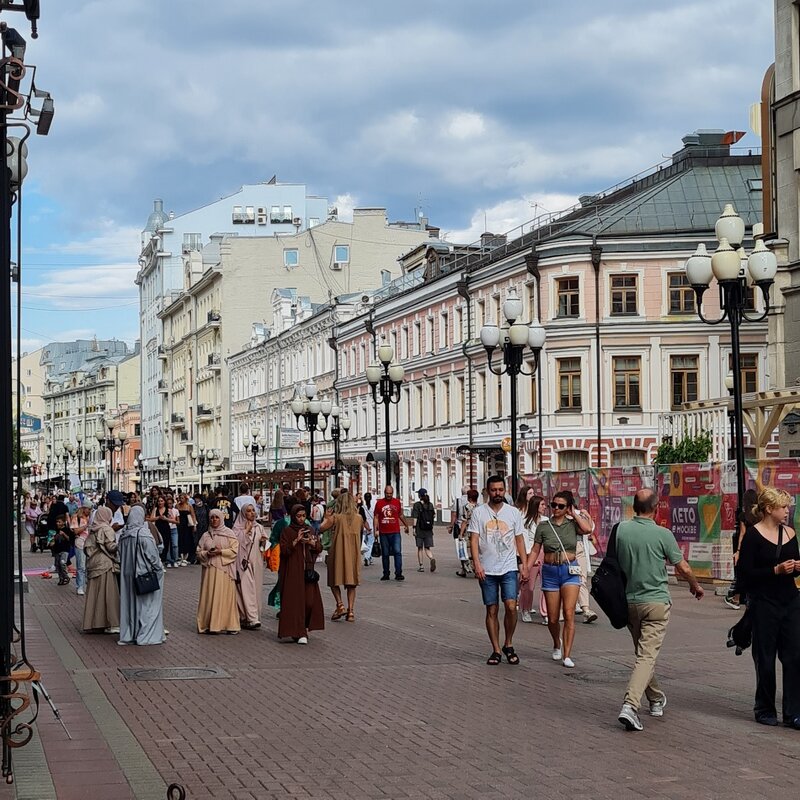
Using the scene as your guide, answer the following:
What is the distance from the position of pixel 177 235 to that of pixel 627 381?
232 ft

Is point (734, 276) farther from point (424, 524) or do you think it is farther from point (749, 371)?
point (749, 371)

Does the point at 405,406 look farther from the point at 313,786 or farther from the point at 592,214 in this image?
the point at 313,786

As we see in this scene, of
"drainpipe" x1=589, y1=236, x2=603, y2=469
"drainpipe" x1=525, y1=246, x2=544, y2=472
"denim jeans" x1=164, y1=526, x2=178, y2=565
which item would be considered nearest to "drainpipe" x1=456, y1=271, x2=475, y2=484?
"drainpipe" x1=525, y1=246, x2=544, y2=472

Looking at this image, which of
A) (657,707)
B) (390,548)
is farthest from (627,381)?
(657,707)

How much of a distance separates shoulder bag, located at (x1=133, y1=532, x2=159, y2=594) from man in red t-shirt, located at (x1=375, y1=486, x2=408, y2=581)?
10.7m

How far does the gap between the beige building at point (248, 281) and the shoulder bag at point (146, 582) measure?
2500 inches

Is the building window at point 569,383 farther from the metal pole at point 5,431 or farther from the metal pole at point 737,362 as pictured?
the metal pole at point 5,431

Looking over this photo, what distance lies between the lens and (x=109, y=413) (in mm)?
138125

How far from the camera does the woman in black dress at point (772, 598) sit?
10.0 meters

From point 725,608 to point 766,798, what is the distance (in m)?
12.3

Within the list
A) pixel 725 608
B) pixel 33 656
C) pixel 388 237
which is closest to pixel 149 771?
pixel 33 656

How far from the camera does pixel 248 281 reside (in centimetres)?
9350

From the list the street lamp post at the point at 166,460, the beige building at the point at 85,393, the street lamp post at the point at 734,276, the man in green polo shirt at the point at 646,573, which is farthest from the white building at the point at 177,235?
the man in green polo shirt at the point at 646,573

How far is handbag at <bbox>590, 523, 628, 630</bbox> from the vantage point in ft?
33.3
